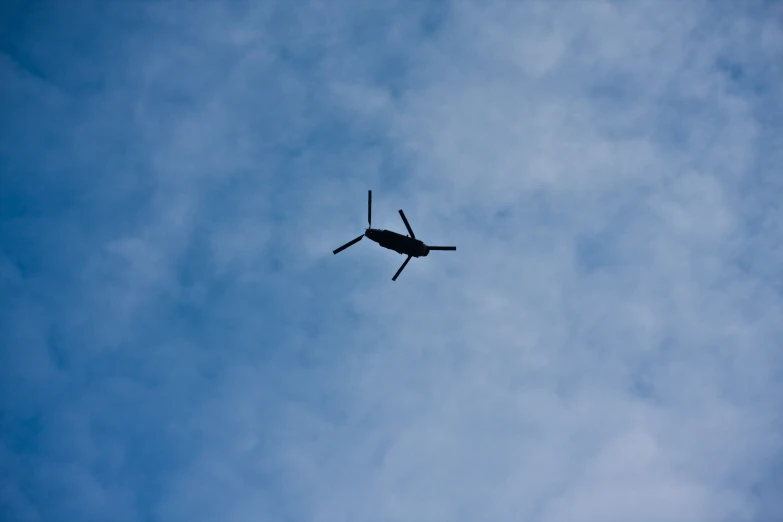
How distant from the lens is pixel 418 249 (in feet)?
121

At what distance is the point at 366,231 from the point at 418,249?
13.2 feet

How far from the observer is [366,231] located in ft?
123

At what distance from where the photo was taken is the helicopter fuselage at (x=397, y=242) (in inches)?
1447

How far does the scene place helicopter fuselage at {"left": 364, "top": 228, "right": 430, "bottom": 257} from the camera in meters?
36.8

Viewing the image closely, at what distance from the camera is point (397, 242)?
36.9 m
